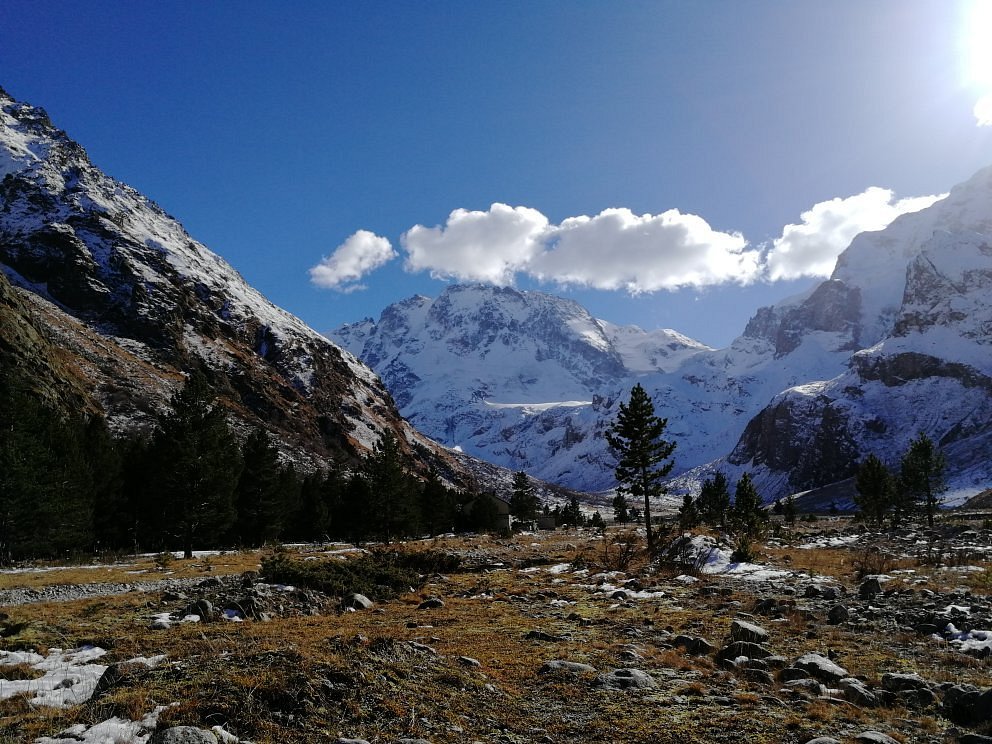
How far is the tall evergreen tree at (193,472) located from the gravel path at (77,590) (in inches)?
627

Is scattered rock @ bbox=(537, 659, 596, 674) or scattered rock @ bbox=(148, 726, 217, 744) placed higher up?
scattered rock @ bbox=(148, 726, 217, 744)

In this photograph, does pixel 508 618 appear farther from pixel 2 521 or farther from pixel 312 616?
pixel 2 521

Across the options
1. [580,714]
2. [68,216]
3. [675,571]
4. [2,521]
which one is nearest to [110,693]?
[580,714]

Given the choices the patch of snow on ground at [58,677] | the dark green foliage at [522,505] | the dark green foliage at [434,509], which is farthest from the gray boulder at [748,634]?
the dark green foliage at [522,505]

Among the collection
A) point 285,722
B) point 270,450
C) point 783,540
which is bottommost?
point 783,540

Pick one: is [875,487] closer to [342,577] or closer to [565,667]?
[342,577]

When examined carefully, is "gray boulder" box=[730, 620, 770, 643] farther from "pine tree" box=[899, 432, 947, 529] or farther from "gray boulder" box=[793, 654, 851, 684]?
"pine tree" box=[899, 432, 947, 529]

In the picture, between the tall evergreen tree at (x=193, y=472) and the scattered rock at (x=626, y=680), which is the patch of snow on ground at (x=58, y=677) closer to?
the scattered rock at (x=626, y=680)

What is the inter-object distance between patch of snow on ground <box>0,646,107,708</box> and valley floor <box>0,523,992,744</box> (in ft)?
0.19

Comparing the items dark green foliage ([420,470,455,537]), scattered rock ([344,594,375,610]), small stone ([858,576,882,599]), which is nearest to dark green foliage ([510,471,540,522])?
dark green foliage ([420,470,455,537])

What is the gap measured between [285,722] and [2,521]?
42007 millimetres

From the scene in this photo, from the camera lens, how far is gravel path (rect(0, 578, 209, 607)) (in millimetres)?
21391

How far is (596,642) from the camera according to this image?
14570 millimetres

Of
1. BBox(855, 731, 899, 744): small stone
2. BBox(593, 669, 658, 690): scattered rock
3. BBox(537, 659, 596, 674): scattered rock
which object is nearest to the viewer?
BBox(855, 731, 899, 744): small stone
